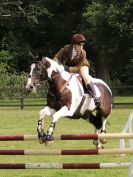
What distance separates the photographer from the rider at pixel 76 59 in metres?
10.7

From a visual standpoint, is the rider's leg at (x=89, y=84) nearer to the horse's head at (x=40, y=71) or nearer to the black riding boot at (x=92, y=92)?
the black riding boot at (x=92, y=92)

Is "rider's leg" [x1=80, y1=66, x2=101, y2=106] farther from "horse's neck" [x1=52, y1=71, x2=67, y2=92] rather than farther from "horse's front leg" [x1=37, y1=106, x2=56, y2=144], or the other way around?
"horse's front leg" [x1=37, y1=106, x2=56, y2=144]

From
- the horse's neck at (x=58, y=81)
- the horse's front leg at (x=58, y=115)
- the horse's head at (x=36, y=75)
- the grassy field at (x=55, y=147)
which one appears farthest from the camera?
the grassy field at (x=55, y=147)

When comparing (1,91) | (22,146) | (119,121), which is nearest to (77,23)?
(1,91)

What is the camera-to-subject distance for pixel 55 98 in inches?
397

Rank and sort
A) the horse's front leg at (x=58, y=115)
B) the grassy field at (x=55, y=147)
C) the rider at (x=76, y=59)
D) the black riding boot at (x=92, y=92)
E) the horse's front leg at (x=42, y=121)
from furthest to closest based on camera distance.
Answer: the black riding boot at (x=92, y=92) → the rider at (x=76, y=59) → the grassy field at (x=55, y=147) → the horse's front leg at (x=58, y=115) → the horse's front leg at (x=42, y=121)

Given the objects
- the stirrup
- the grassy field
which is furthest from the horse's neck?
the grassy field

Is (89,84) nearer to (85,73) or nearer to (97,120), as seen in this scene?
(85,73)

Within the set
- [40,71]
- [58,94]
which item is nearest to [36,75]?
[40,71]

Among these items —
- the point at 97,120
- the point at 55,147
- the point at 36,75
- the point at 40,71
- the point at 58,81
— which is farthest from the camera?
the point at 55,147

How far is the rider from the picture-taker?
35.1ft

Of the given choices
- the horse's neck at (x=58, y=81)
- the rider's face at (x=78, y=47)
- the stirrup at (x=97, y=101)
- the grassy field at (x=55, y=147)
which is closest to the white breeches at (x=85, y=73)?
the stirrup at (x=97, y=101)

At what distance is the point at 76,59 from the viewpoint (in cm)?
1094

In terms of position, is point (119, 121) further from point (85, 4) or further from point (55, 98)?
point (85, 4)
